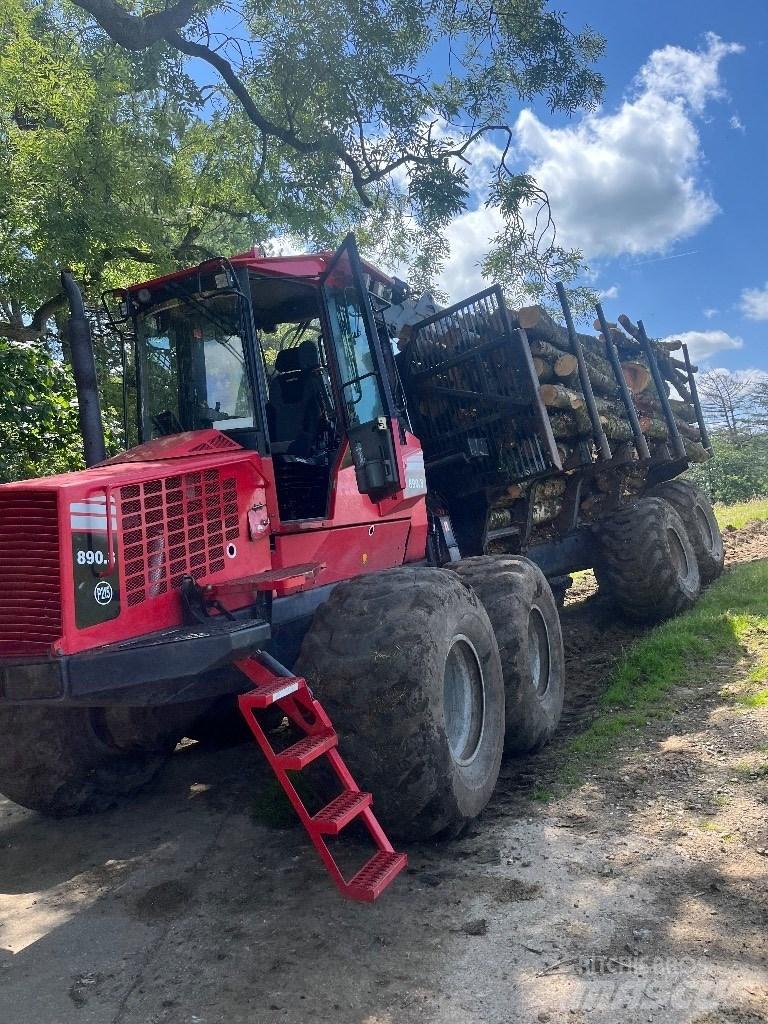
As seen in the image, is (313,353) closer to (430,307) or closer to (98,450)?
(98,450)

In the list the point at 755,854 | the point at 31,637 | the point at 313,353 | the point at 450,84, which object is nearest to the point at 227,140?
the point at 450,84

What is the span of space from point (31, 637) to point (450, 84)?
942cm

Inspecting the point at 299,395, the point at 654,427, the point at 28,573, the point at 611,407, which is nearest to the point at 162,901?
the point at 28,573

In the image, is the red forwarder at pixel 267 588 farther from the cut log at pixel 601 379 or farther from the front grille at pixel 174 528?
the cut log at pixel 601 379

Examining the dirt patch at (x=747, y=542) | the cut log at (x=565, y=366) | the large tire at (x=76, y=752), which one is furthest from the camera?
the dirt patch at (x=747, y=542)

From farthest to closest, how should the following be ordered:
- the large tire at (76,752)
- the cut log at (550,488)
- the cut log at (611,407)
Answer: the cut log at (611,407) < the cut log at (550,488) < the large tire at (76,752)

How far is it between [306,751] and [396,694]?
48 cm

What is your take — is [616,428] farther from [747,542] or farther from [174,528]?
[747,542]

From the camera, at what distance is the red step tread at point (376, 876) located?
336 cm

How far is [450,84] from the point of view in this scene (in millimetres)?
10484

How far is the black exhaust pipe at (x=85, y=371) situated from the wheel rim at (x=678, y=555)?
19.5 feet

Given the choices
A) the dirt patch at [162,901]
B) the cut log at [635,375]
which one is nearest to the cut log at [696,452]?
→ the cut log at [635,375]

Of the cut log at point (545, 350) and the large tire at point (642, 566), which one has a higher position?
the cut log at point (545, 350)

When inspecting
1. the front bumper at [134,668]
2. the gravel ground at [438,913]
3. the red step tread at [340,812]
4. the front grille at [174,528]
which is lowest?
the gravel ground at [438,913]
